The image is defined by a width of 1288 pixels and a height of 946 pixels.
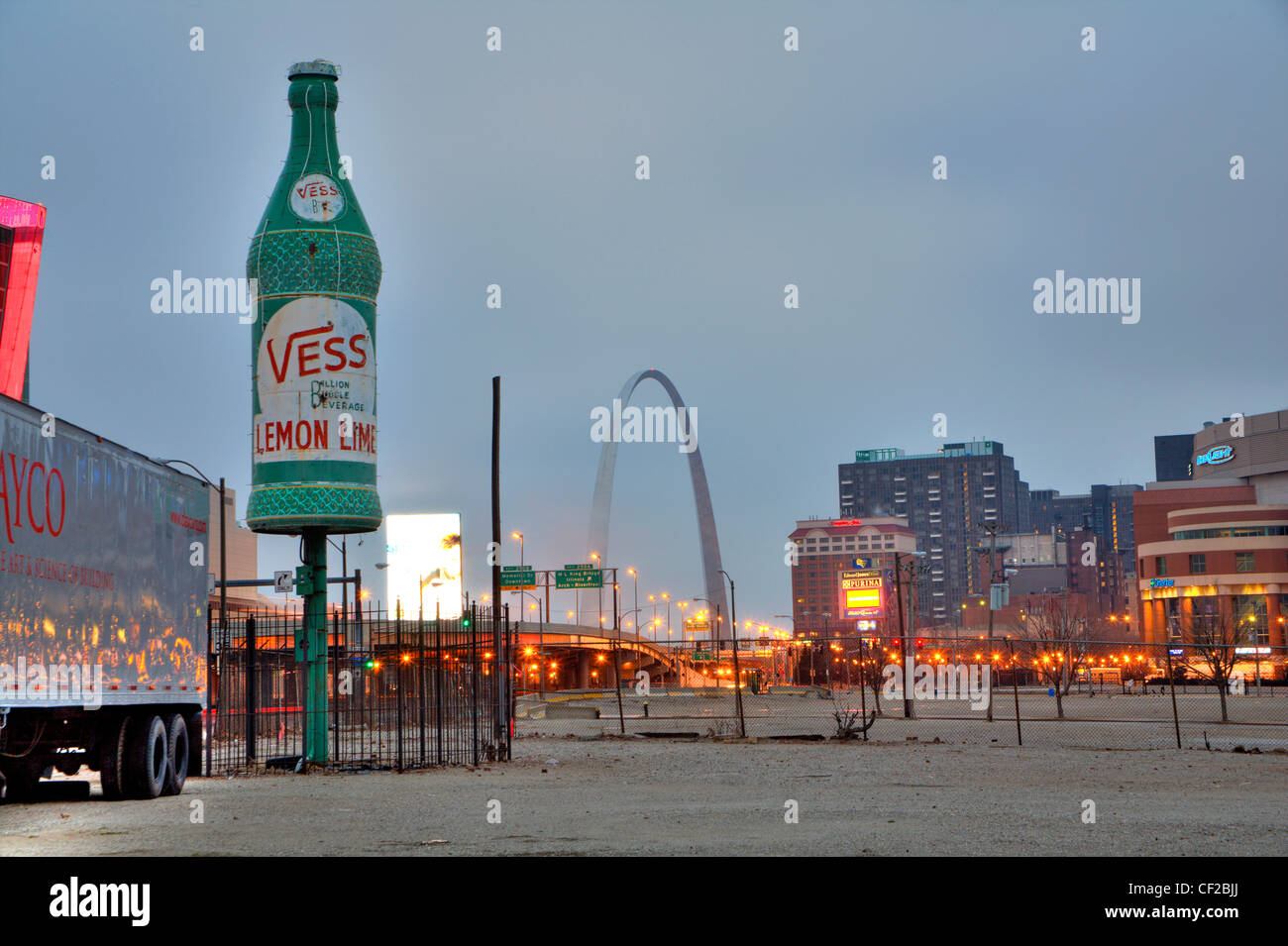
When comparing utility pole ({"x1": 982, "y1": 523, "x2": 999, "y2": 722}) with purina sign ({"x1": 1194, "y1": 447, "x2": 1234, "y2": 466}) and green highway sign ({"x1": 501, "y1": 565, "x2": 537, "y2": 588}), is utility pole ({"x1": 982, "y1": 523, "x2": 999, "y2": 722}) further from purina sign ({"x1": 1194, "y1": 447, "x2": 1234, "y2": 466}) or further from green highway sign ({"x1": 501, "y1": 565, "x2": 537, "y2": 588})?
purina sign ({"x1": 1194, "y1": 447, "x2": 1234, "y2": 466})

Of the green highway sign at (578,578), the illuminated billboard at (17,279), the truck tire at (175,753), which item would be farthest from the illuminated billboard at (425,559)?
the truck tire at (175,753)

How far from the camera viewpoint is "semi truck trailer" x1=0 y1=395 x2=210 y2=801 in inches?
605

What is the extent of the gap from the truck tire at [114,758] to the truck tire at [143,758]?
0.07 metres

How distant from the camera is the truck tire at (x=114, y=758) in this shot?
62.1ft

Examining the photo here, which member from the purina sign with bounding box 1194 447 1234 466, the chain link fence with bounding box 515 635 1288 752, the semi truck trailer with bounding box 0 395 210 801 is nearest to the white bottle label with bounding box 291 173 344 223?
the semi truck trailer with bounding box 0 395 210 801

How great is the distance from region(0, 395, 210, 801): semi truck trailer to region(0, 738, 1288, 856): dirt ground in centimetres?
82

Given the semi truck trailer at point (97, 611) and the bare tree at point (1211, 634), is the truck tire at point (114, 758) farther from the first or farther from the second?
the bare tree at point (1211, 634)

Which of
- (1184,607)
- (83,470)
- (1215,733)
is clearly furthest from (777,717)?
(1184,607)

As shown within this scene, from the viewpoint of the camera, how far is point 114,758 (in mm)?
18984

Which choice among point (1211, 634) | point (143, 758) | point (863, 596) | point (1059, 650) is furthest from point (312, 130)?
point (863, 596)

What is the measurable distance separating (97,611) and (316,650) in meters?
11.0

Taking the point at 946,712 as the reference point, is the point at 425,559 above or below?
above

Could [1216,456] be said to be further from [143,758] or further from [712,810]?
[143,758]
